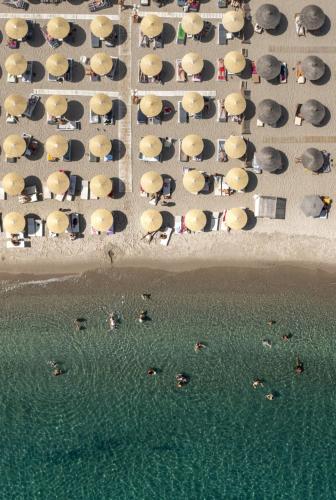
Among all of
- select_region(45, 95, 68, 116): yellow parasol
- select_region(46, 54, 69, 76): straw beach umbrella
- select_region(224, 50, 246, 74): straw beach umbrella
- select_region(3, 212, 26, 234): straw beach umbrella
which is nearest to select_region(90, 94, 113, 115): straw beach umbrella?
select_region(45, 95, 68, 116): yellow parasol

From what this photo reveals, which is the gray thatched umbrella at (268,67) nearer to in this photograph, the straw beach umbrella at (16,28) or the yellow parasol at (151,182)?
the yellow parasol at (151,182)

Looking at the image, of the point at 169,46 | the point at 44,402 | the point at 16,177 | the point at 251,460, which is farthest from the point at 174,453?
the point at 169,46

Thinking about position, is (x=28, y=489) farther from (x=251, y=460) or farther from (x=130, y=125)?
(x=130, y=125)

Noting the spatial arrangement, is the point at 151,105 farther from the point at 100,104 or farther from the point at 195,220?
the point at 195,220

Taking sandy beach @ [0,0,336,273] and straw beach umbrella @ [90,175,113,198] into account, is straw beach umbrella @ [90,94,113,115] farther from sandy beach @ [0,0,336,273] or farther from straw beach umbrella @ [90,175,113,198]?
straw beach umbrella @ [90,175,113,198]

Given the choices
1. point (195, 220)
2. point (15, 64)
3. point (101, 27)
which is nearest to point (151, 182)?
point (195, 220)

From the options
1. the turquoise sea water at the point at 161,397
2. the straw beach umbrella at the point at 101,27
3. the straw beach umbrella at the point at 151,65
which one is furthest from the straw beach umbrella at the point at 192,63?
the turquoise sea water at the point at 161,397
